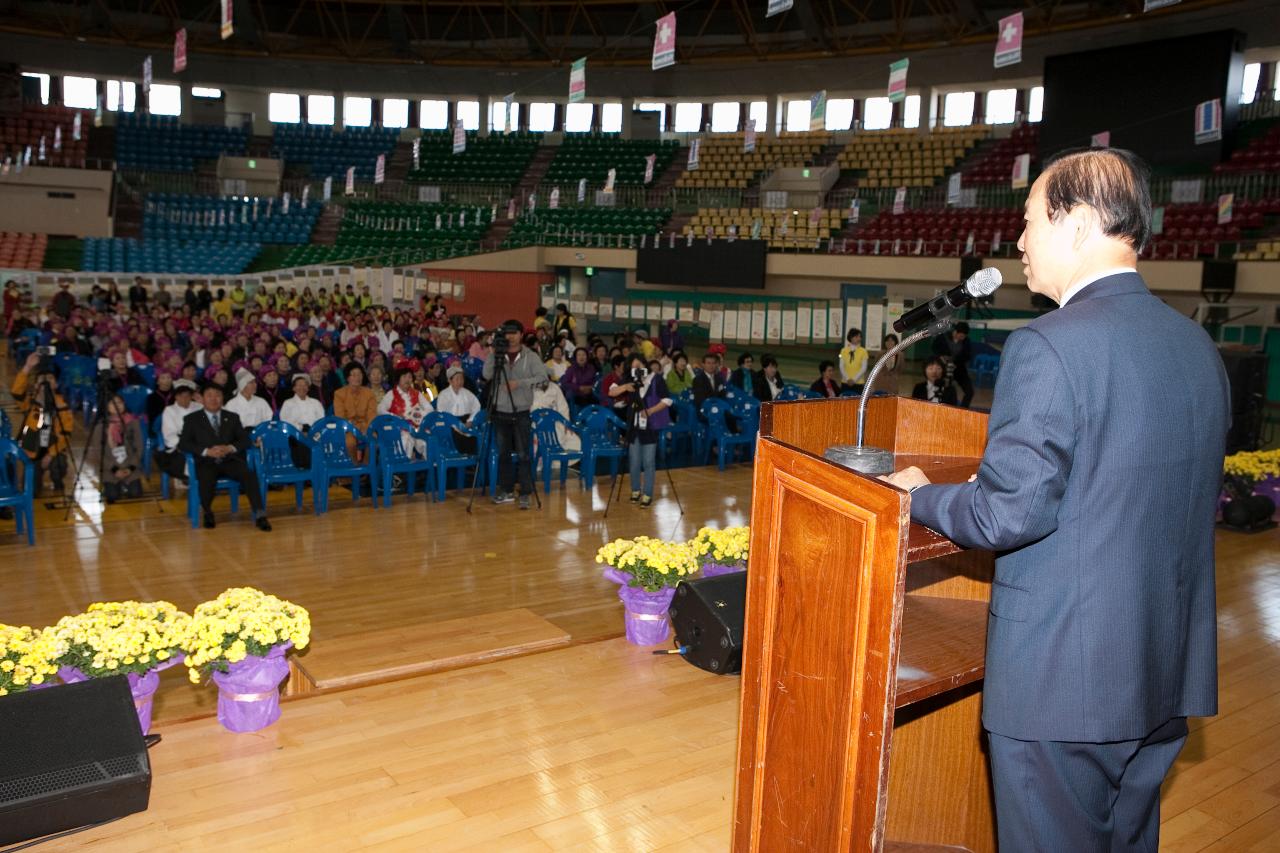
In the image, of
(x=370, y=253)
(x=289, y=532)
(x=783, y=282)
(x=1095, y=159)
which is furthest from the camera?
(x=370, y=253)

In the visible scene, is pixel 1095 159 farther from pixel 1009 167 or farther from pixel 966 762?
pixel 1009 167

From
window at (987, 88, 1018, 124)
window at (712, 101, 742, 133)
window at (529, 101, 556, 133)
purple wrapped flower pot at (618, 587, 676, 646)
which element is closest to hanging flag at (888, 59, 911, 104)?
window at (987, 88, 1018, 124)

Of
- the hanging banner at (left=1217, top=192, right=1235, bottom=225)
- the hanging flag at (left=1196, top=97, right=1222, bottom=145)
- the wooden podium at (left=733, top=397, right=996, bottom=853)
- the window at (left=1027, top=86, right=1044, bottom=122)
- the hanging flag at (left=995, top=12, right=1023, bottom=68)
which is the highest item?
the window at (left=1027, top=86, right=1044, bottom=122)

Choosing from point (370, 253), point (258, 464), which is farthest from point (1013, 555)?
point (370, 253)

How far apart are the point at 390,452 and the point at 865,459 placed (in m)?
7.17

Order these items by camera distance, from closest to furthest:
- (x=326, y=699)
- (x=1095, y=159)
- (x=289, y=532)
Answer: (x=1095, y=159) → (x=326, y=699) → (x=289, y=532)

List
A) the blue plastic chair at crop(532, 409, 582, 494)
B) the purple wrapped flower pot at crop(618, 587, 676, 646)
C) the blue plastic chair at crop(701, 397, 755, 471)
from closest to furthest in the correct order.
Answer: the purple wrapped flower pot at crop(618, 587, 676, 646), the blue plastic chair at crop(532, 409, 582, 494), the blue plastic chair at crop(701, 397, 755, 471)

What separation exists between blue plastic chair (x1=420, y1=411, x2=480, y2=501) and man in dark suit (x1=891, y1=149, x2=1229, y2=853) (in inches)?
295

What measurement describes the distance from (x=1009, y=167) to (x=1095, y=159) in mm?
25399

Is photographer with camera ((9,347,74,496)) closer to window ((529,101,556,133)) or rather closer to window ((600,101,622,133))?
window ((600,101,622,133))

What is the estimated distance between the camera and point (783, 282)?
23.8 m

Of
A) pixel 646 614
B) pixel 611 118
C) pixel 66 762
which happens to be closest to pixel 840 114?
pixel 611 118

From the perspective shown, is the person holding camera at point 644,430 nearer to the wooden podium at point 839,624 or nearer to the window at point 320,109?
the wooden podium at point 839,624

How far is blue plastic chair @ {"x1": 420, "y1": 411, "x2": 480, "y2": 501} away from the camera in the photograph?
9023 mm
